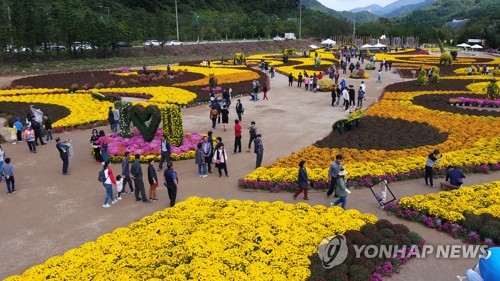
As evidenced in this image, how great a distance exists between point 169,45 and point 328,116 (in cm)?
6511

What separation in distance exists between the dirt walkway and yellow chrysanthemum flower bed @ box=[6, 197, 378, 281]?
113cm

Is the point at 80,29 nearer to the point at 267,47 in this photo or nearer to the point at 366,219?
the point at 267,47

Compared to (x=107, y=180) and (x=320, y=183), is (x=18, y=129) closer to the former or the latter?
(x=107, y=180)

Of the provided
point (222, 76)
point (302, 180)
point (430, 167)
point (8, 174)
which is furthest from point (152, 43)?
point (430, 167)

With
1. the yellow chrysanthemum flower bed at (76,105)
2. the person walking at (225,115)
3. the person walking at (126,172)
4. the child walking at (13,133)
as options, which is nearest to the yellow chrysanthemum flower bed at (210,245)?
the person walking at (126,172)

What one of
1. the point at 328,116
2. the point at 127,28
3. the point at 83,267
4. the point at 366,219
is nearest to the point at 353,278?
the point at 366,219

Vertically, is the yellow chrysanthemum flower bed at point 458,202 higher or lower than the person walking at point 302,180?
lower

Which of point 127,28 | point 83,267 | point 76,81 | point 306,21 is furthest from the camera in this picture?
point 306,21

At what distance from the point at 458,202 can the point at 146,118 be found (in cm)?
1361

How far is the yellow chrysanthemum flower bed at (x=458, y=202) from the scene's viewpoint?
11617 mm

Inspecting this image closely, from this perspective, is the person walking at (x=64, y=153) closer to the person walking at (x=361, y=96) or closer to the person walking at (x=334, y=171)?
the person walking at (x=334, y=171)

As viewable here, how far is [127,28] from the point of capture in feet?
251

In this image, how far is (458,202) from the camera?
12188mm

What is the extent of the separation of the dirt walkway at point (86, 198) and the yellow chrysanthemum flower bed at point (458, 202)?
68 centimetres
